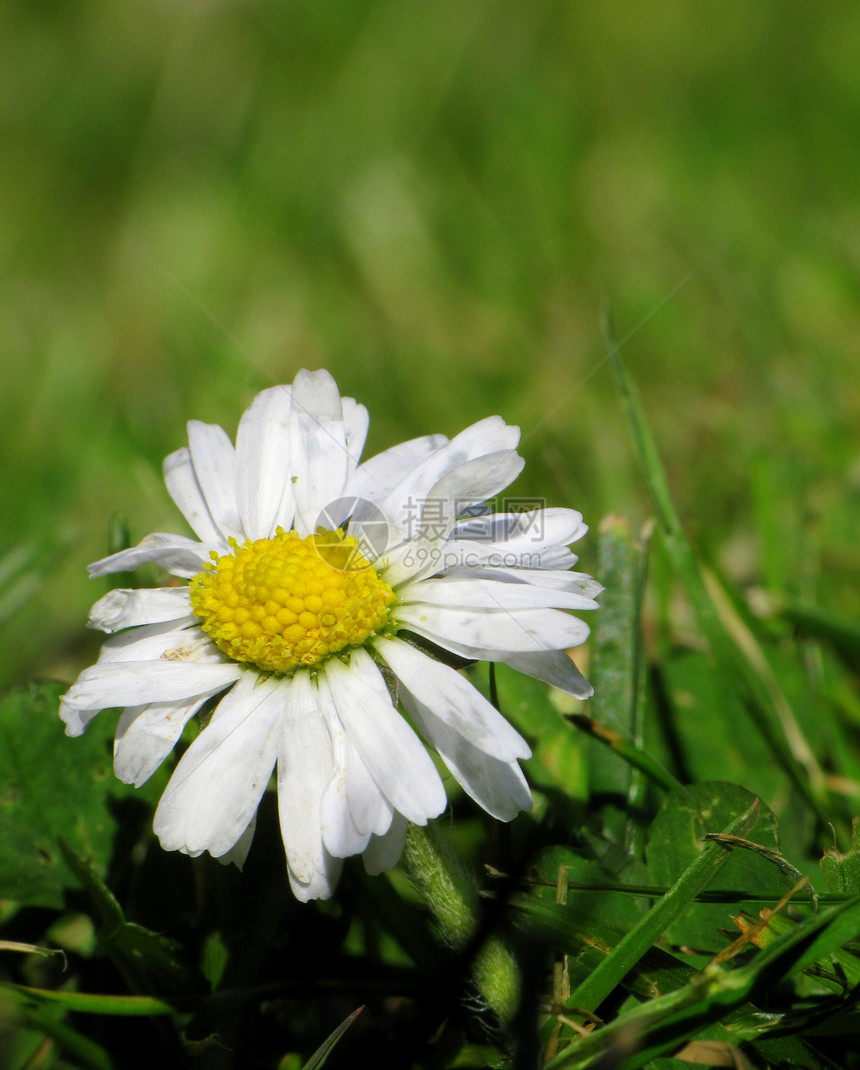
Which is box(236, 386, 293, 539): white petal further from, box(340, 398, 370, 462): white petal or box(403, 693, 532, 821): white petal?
box(403, 693, 532, 821): white petal

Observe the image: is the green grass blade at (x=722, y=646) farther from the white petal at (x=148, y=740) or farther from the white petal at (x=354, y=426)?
the white petal at (x=148, y=740)

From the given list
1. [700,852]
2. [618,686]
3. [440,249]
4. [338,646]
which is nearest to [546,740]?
[618,686]

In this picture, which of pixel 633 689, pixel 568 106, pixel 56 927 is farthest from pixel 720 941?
pixel 568 106

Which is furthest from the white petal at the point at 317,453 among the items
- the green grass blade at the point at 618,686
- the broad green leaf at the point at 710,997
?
the broad green leaf at the point at 710,997

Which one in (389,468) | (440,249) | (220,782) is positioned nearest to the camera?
(220,782)

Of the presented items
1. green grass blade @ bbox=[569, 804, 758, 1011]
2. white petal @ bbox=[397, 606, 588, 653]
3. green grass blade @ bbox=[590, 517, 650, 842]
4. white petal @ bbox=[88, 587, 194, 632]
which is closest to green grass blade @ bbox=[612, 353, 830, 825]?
green grass blade @ bbox=[590, 517, 650, 842]

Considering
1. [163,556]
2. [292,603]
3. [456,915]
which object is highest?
[163,556]

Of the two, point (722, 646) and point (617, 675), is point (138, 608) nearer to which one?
point (617, 675)
